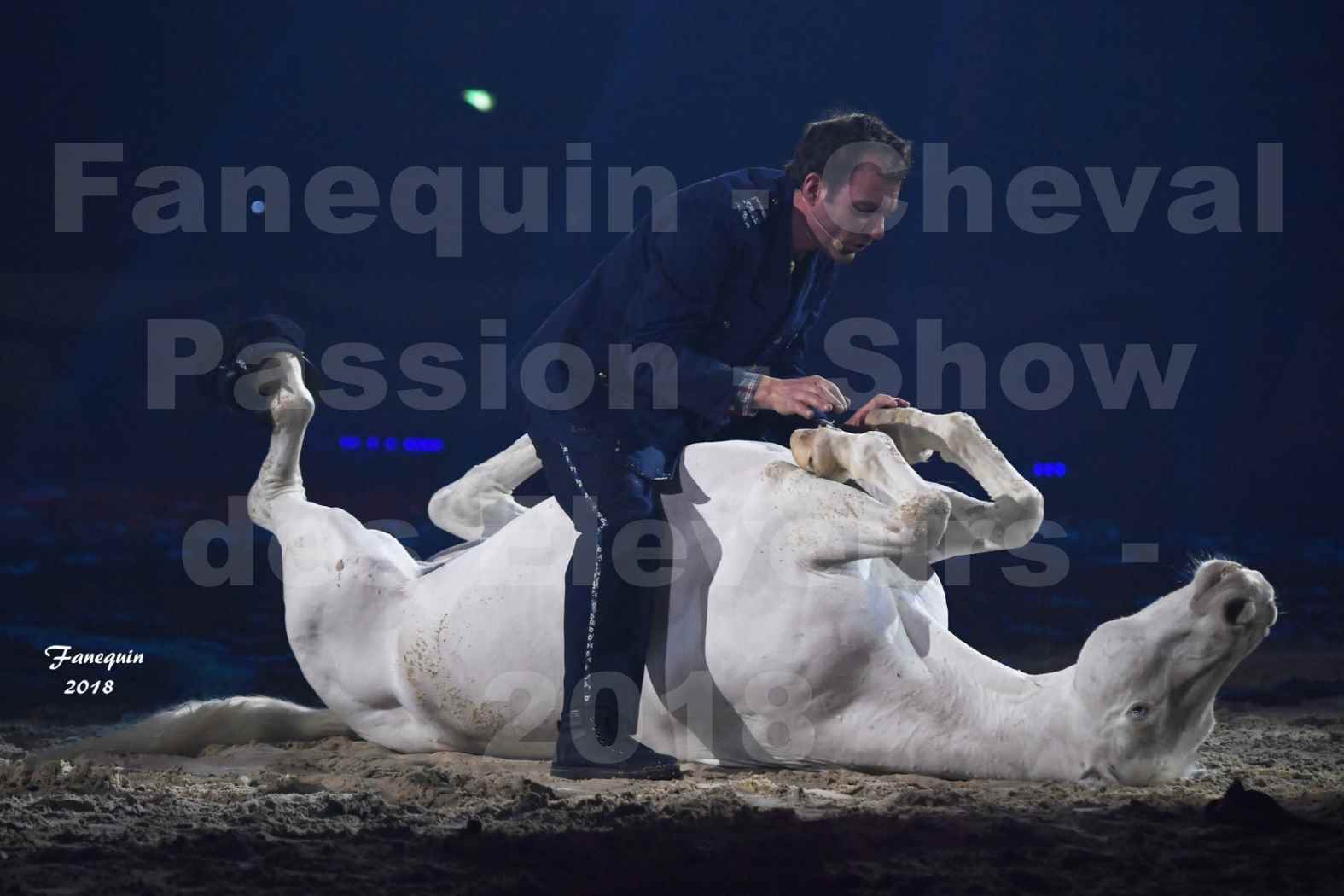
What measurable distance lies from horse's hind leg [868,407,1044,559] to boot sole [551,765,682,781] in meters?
0.66

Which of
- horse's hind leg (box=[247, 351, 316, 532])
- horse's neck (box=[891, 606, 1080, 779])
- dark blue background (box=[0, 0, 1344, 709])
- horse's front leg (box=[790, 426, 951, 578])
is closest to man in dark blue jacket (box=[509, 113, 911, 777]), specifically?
horse's front leg (box=[790, 426, 951, 578])

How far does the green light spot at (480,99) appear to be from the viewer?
7617 millimetres

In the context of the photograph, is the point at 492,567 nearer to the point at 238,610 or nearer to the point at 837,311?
the point at 238,610

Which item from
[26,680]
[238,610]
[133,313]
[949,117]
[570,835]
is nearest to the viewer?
[570,835]

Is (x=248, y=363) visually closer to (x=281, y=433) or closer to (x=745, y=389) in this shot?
(x=281, y=433)

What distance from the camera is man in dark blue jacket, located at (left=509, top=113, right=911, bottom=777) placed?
2.50 meters

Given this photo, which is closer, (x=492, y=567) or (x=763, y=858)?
(x=763, y=858)

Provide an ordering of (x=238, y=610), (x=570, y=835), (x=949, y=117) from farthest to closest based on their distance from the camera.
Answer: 1. (x=949, y=117)
2. (x=238, y=610)
3. (x=570, y=835)

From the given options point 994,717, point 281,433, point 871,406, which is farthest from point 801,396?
point 281,433

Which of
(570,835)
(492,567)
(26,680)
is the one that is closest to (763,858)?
(570,835)

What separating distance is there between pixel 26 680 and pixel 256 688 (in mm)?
619

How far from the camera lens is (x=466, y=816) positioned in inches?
83.6

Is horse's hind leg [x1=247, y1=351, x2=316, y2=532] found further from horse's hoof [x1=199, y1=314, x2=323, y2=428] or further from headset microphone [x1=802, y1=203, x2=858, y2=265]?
headset microphone [x1=802, y1=203, x2=858, y2=265]

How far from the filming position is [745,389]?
2.51 m
